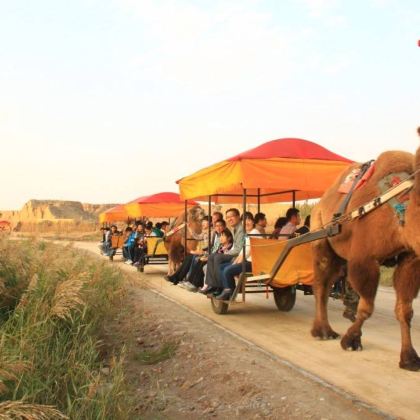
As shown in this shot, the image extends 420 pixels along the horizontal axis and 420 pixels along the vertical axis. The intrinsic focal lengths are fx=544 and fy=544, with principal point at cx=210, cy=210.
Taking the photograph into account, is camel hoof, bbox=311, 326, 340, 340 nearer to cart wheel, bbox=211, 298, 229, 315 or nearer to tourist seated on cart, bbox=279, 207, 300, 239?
cart wheel, bbox=211, 298, 229, 315

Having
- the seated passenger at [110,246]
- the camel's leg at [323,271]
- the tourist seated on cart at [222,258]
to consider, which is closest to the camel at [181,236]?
the tourist seated on cart at [222,258]

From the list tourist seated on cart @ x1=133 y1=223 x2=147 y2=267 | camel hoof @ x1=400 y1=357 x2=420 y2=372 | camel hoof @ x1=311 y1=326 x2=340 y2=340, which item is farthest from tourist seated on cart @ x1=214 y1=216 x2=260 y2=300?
tourist seated on cart @ x1=133 y1=223 x2=147 y2=267

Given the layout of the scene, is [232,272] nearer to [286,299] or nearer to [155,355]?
[286,299]

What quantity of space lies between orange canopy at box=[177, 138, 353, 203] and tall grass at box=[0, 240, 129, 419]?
233cm

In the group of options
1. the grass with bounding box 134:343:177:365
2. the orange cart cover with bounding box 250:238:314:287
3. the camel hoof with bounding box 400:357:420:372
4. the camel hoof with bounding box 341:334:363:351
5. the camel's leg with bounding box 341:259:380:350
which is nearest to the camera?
the camel hoof with bounding box 400:357:420:372

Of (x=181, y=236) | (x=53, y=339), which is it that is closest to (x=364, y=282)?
(x=53, y=339)

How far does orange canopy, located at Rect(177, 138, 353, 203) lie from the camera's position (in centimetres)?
750

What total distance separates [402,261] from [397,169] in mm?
980

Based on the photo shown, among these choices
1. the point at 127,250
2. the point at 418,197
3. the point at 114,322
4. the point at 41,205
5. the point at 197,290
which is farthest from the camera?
the point at 41,205

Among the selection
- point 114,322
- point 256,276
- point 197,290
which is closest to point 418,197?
point 256,276

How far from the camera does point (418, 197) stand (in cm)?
498

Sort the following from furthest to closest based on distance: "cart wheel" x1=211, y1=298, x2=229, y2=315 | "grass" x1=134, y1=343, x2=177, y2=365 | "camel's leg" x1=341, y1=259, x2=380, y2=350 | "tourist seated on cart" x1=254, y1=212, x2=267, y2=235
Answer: "tourist seated on cart" x1=254, y1=212, x2=267, y2=235, "cart wheel" x1=211, y1=298, x2=229, y2=315, "camel's leg" x1=341, y1=259, x2=380, y2=350, "grass" x1=134, y1=343, x2=177, y2=365

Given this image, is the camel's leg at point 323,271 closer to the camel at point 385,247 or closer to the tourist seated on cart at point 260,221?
the camel at point 385,247

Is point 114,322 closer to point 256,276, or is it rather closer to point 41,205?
point 256,276
